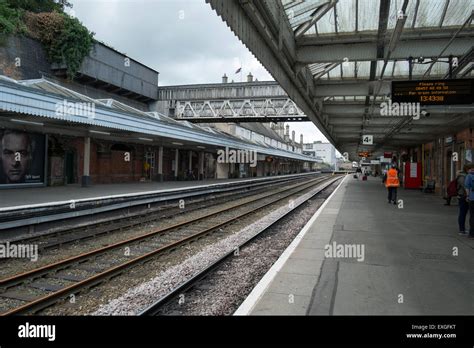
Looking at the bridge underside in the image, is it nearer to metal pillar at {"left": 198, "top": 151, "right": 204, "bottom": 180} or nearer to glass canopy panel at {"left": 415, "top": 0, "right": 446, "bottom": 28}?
glass canopy panel at {"left": 415, "top": 0, "right": 446, "bottom": 28}

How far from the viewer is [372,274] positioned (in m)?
5.66

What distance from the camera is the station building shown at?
14.9m

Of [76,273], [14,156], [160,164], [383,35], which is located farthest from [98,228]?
[160,164]

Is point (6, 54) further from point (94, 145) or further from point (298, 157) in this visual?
point (298, 157)

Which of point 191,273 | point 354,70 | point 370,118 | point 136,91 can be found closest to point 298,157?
point 136,91

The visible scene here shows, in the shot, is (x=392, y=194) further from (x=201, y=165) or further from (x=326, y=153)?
(x=326, y=153)

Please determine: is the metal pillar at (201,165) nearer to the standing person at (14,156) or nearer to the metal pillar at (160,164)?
the metal pillar at (160,164)

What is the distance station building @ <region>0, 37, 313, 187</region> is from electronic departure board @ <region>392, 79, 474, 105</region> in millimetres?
11865

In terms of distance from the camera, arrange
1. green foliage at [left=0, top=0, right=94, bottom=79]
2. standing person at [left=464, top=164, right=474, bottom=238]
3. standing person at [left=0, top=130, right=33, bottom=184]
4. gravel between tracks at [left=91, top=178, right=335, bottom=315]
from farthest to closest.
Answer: green foliage at [left=0, top=0, right=94, bottom=79]
standing person at [left=0, top=130, right=33, bottom=184]
standing person at [left=464, top=164, right=474, bottom=238]
gravel between tracks at [left=91, top=178, right=335, bottom=315]

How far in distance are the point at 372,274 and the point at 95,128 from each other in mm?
16280

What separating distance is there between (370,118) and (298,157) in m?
48.8

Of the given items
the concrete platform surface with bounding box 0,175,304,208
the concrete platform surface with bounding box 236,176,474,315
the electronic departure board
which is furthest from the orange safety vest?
the concrete platform surface with bounding box 0,175,304,208

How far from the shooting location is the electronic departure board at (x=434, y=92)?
9.19 meters
